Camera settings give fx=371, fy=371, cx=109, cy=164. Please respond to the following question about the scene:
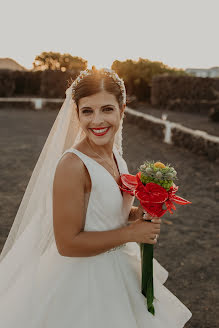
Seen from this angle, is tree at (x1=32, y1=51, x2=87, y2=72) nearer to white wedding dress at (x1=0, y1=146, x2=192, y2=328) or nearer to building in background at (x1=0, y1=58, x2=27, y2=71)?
building in background at (x1=0, y1=58, x2=27, y2=71)

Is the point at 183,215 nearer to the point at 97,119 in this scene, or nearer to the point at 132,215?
the point at 132,215

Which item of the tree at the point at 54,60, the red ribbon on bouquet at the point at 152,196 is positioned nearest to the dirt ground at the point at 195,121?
the red ribbon on bouquet at the point at 152,196

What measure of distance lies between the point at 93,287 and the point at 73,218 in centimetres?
52

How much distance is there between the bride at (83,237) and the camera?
2029 millimetres

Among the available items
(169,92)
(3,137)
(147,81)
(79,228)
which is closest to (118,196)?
(79,228)

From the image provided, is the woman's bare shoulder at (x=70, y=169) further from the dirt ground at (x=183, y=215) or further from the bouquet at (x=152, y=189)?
the dirt ground at (x=183, y=215)

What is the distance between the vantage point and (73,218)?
1968 mm

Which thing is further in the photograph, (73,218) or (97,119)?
(97,119)

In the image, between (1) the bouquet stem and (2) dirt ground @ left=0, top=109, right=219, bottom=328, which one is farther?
(2) dirt ground @ left=0, top=109, right=219, bottom=328

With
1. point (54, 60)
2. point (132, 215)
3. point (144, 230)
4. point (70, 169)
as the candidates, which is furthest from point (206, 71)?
point (70, 169)

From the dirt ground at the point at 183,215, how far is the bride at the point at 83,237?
1705mm

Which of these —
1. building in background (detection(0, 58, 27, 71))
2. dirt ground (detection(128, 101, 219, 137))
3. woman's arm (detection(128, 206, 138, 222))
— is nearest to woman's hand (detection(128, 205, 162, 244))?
woman's arm (detection(128, 206, 138, 222))

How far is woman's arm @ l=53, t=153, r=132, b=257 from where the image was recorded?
6.38ft

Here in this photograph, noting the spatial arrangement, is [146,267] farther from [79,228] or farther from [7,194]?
[7,194]
